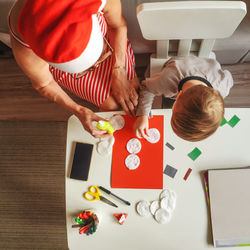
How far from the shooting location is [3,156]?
5.09ft

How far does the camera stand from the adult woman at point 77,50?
1.66ft

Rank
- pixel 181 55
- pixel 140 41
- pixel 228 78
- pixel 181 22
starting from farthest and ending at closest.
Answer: pixel 140 41 < pixel 181 55 < pixel 228 78 < pixel 181 22

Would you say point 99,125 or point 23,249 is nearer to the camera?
point 99,125

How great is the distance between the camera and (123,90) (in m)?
1.01

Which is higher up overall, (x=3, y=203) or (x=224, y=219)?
(x=224, y=219)

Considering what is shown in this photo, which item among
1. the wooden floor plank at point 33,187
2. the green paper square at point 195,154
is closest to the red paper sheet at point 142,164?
the green paper square at point 195,154

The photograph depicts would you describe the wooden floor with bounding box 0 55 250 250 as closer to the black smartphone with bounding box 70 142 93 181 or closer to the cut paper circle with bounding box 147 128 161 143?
the black smartphone with bounding box 70 142 93 181

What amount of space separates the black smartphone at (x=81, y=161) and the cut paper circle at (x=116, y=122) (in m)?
0.12

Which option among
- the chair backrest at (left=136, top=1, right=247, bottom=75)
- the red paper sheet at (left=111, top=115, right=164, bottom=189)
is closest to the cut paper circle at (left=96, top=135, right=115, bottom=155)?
the red paper sheet at (left=111, top=115, right=164, bottom=189)

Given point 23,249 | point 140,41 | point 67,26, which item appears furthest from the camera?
point 23,249

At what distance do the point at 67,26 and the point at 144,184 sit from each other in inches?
23.9

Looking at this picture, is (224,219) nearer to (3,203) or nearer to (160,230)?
(160,230)

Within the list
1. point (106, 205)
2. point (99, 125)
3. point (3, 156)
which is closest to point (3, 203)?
point (3, 156)

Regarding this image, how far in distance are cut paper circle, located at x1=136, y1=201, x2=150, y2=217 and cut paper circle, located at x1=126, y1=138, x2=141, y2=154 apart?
0.19 meters
